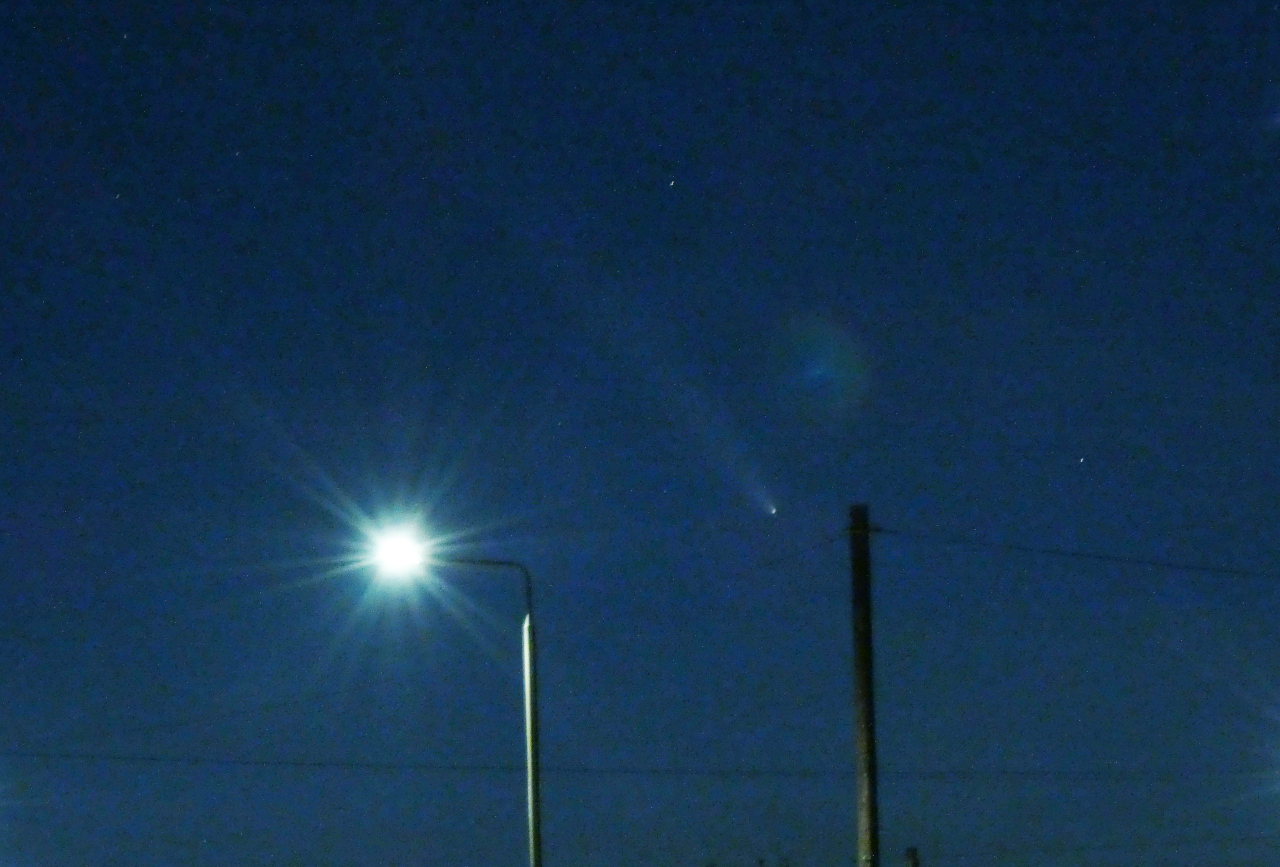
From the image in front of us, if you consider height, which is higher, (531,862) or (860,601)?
(860,601)

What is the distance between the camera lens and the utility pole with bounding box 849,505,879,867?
27.3 metres

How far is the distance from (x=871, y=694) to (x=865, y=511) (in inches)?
87.9

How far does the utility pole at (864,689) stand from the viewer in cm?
2734

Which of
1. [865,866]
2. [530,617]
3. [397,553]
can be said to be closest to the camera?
[865,866]

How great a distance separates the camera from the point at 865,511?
2791cm

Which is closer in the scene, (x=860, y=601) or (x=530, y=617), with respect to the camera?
(x=860, y=601)

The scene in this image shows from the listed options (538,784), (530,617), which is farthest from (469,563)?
(538,784)

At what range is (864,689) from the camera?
27656mm

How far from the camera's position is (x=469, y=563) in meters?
31.0

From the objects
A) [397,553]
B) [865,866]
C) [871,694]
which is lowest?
[865,866]

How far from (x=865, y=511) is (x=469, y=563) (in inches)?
237

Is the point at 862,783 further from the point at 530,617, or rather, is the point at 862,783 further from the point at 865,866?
the point at 530,617

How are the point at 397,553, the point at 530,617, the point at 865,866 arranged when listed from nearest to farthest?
the point at 865,866 < the point at 397,553 < the point at 530,617

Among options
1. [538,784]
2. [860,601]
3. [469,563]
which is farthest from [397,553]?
[860,601]
